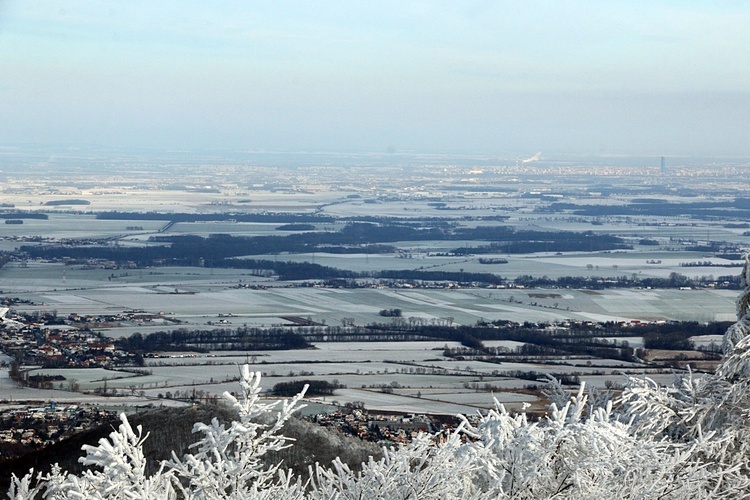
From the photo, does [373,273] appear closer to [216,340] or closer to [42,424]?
[216,340]

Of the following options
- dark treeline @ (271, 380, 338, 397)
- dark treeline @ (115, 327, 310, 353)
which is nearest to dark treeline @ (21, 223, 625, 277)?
dark treeline @ (115, 327, 310, 353)

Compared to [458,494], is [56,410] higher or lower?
lower

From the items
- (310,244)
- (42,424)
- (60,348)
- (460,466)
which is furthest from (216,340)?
(310,244)

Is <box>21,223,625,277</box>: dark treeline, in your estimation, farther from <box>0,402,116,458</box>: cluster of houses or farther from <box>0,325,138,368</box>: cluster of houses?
<box>0,402,116,458</box>: cluster of houses

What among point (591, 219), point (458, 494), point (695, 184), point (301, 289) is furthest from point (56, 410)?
point (695, 184)

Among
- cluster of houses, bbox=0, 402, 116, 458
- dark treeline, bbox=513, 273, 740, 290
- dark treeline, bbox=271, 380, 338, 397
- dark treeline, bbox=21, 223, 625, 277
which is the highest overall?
cluster of houses, bbox=0, 402, 116, 458

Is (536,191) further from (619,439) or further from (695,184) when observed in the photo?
(619,439)

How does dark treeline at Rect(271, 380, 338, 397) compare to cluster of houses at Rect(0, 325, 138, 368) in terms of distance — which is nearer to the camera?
dark treeline at Rect(271, 380, 338, 397)
